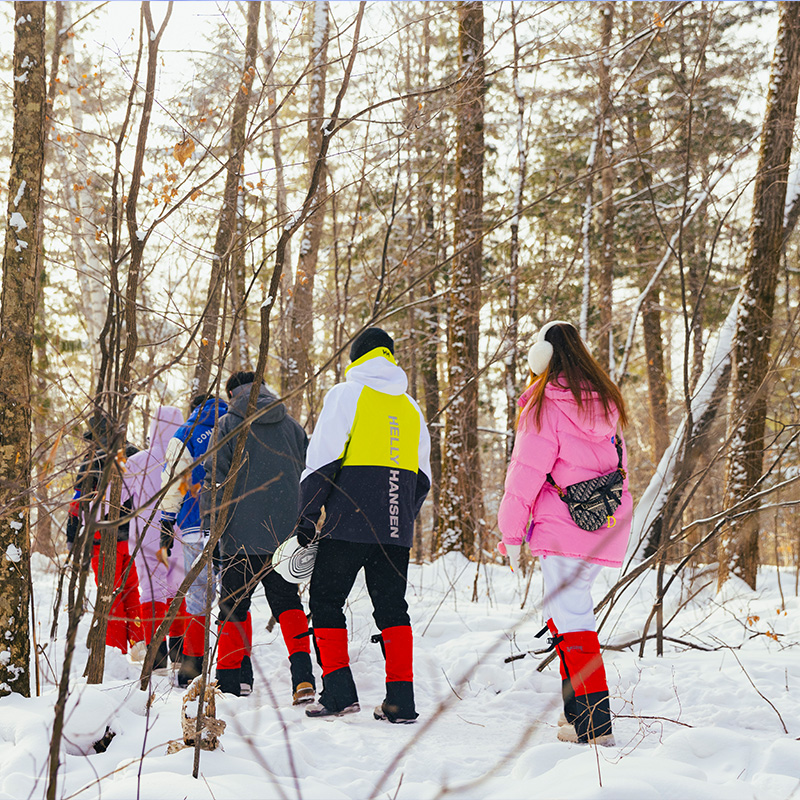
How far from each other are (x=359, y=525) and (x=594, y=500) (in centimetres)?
109

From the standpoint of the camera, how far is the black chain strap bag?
3191mm

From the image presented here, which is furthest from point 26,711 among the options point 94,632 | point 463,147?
point 463,147

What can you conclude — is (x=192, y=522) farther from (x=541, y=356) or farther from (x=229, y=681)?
(x=541, y=356)

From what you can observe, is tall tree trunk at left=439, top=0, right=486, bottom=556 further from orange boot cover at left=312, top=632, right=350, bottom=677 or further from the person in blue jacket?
orange boot cover at left=312, top=632, right=350, bottom=677

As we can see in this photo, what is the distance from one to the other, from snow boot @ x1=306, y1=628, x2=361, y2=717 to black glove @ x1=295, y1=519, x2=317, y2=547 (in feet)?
1.37

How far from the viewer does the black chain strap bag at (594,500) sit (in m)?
3.19

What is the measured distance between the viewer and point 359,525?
3.48 metres

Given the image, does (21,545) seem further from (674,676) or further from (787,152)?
(787,152)

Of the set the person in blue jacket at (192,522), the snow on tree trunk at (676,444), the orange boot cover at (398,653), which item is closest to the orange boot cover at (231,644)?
the person in blue jacket at (192,522)

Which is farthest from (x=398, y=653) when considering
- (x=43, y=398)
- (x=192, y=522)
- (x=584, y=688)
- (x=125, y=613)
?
(x=125, y=613)

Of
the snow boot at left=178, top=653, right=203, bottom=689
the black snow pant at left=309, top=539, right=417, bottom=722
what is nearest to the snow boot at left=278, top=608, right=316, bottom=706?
the black snow pant at left=309, top=539, right=417, bottom=722

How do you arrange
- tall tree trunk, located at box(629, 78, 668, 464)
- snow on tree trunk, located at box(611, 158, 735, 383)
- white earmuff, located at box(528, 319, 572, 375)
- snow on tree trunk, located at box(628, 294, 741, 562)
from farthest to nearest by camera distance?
tall tree trunk, located at box(629, 78, 668, 464)
snow on tree trunk, located at box(628, 294, 741, 562)
snow on tree trunk, located at box(611, 158, 735, 383)
white earmuff, located at box(528, 319, 572, 375)

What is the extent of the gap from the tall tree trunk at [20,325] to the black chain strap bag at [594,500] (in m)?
2.37

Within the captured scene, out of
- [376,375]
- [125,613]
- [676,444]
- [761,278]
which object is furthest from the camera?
[761,278]
